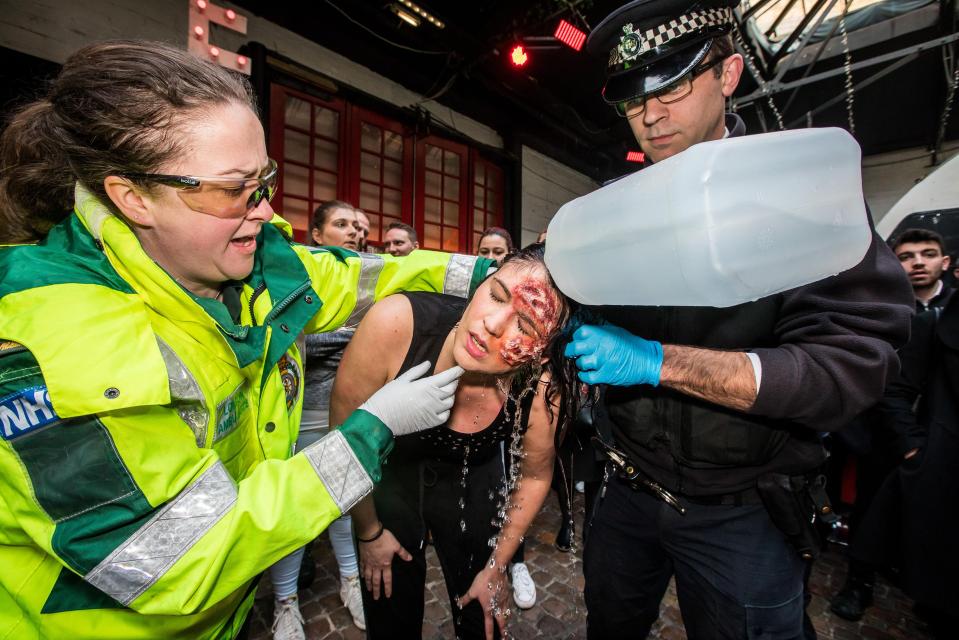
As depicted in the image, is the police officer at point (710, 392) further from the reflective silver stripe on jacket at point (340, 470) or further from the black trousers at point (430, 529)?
the reflective silver stripe on jacket at point (340, 470)

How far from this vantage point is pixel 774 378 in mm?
1245

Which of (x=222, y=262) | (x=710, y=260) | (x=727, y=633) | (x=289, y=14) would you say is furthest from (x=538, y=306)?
(x=289, y=14)

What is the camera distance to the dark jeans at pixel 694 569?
4.86ft

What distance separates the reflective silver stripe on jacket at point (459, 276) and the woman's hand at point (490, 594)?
1418 millimetres

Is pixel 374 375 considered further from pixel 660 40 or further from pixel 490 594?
pixel 660 40

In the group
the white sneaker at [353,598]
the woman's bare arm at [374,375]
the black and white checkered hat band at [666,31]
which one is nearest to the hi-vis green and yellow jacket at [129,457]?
the woman's bare arm at [374,375]

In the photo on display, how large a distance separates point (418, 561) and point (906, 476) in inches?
127

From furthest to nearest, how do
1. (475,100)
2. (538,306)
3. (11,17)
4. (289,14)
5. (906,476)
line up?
(475,100) → (289,14) → (11,17) → (906,476) → (538,306)

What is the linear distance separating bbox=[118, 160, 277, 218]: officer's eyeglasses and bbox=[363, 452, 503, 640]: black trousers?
1.36m

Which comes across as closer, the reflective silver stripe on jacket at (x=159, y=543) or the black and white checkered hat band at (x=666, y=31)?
the reflective silver stripe on jacket at (x=159, y=543)

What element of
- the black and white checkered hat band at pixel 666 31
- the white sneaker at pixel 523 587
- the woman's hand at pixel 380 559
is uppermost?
the black and white checkered hat band at pixel 666 31

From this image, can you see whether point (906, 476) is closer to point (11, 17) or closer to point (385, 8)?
point (385, 8)

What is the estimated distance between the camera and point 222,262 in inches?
50.5

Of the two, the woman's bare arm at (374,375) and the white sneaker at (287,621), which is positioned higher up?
the woman's bare arm at (374,375)
